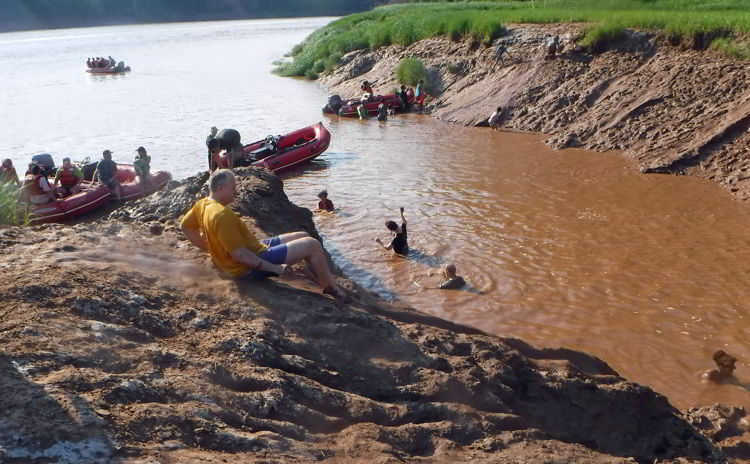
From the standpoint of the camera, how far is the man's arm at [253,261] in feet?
18.2

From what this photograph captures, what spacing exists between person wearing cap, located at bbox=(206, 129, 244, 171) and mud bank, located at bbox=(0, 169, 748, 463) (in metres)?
5.69

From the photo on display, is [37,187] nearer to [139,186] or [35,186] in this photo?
[35,186]

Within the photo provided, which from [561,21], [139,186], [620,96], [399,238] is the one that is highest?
[561,21]

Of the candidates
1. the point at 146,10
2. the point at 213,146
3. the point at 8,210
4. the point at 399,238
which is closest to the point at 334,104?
the point at 213,146

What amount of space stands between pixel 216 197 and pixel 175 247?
3.63ft

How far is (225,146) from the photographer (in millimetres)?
13477

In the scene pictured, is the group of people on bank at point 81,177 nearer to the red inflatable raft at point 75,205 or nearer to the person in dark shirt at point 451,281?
the red inflatable raft at point 75,205

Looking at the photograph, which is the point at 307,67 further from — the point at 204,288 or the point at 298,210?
the point at 204,288

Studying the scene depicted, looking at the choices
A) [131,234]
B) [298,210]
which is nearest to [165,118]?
[298,210]

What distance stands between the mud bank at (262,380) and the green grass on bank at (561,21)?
1571 centimetres

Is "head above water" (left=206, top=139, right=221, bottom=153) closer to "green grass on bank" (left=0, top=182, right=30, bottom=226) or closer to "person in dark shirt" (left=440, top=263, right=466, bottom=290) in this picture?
"green grass on bank" (left=0, top=182, right=30, bottom=226)

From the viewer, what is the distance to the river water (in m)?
8.55

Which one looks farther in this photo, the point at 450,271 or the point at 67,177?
the point at 67,177

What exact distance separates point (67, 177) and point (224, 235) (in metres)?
10.9
